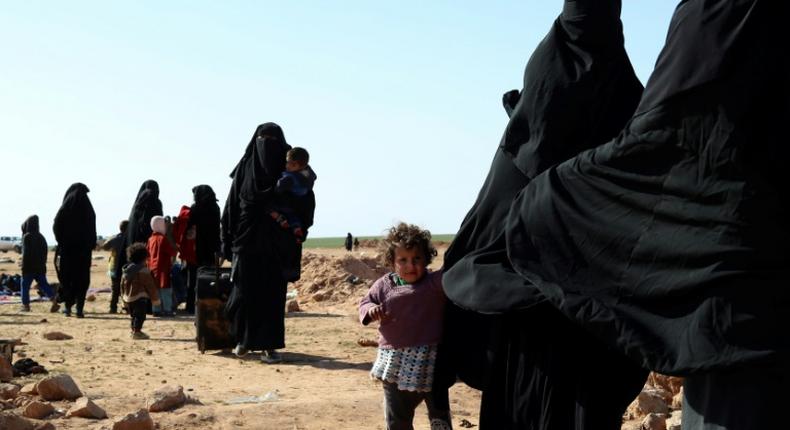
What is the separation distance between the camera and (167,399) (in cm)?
675

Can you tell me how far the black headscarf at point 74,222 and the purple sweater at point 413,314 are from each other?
1054 cm

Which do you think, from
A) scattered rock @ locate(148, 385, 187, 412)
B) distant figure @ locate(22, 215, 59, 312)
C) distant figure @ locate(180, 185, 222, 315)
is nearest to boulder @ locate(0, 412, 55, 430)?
scattered rock @ locate(148, 385, 187, 412)

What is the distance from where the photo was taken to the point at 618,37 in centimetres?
387

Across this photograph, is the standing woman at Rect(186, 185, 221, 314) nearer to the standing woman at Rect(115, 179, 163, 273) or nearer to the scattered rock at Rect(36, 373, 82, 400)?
the standing woman at Rect(115, 179, 163, 273)

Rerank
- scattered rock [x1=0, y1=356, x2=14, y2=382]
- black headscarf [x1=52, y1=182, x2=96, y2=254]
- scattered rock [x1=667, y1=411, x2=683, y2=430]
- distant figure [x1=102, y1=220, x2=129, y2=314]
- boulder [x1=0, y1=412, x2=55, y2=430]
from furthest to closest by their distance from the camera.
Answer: distant figure [x1=102, y1=220, x2=129, y2=314]
black headscarf [x1=52, y1=182, x2=96, y2=254]
scattered rock [x1=0, y1=356, x2=14, y2=382]
scattered rock [x1=667, y1=411, x2=683, y2=430]
boulder [x1=0, y1=412, x2=55, y2=430]

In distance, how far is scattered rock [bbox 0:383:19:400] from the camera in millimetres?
6916

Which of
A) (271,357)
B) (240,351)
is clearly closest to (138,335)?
(240,351)

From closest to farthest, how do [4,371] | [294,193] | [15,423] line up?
[15,423]
[4,371]
[294,193]

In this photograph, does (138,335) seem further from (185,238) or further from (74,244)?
(74,244)

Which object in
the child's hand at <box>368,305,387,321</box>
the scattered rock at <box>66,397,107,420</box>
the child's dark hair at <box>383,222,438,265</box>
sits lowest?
the scattered rock at <box>66,397,107,420</box>

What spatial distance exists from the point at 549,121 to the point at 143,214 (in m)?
12.3

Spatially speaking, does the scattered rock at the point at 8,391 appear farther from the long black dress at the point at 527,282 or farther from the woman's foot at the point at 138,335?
the woman's foot at the point at 138,335

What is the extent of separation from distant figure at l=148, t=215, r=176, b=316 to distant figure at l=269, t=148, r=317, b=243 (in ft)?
17.4

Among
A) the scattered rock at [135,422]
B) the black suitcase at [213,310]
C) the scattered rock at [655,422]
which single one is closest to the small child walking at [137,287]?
the black suitcase at [213,310]
